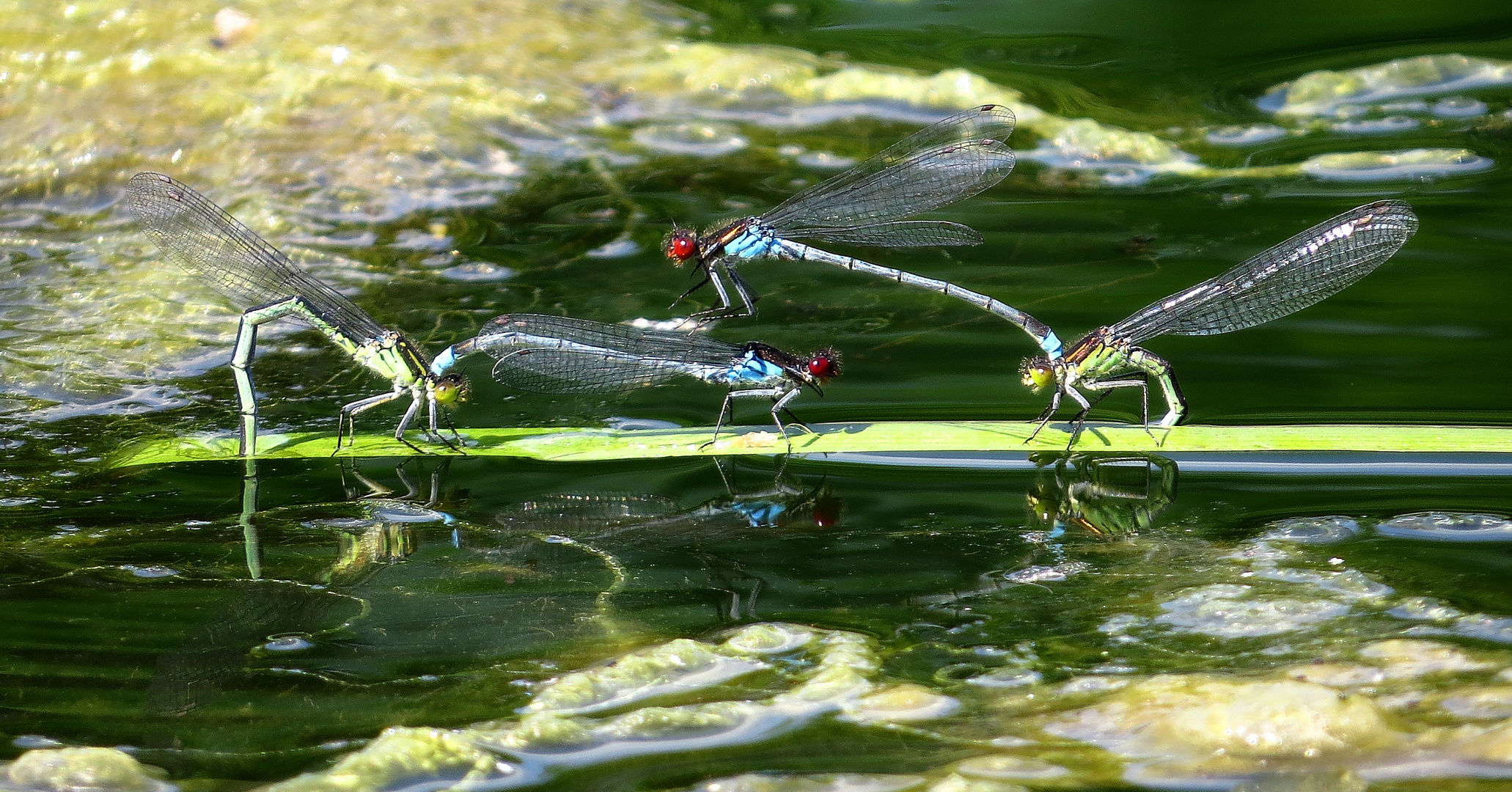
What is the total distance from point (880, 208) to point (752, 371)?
78.3 inches

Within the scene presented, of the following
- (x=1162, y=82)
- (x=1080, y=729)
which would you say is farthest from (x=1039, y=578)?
(x=1162, y=82)

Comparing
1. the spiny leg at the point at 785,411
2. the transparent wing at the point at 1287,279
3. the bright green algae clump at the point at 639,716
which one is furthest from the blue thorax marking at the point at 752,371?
the bright green algae clump at the point at 639,716

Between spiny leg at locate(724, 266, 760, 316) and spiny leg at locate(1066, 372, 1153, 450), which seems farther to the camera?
spiny leg at locate(724, 266, 760, 316)

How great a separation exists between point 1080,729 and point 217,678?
2021 millimetres

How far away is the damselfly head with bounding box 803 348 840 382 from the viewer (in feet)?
17.3

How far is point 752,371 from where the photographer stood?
5.37 m

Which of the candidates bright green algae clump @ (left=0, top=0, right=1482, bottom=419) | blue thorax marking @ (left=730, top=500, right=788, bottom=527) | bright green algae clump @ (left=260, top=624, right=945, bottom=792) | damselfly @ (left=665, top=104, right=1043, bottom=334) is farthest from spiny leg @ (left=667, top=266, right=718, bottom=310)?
bright green algae clump @ (left=260, top=624, right=945, bottom=792)

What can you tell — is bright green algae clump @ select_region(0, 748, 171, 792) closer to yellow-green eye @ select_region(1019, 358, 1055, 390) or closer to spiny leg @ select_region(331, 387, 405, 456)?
spiny leg @ select_region(331, 387, 405, 456)

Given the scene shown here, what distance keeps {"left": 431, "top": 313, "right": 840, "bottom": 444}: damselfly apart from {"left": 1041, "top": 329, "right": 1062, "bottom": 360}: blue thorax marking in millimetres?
901

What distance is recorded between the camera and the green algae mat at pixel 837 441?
4344 millimetres

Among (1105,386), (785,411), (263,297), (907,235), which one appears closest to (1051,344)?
(1105,386)

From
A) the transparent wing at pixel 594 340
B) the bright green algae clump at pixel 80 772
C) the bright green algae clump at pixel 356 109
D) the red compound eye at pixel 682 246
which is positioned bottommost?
the bright green algae clump at pixel 80 772

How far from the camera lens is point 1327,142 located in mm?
7762

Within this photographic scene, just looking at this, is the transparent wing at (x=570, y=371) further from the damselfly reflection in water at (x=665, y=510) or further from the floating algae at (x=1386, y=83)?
the floating algae at (x=1386, y=83)
